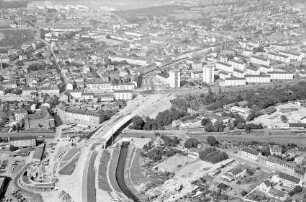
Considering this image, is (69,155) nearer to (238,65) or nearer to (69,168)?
(69,168)

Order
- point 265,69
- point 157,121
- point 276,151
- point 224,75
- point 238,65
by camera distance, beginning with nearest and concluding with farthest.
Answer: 1. point 276,151
2. point 157,121
3. point 224,75
4. point 265,69
5. point 238,65

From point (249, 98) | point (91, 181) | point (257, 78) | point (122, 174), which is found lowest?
point (122, 174)

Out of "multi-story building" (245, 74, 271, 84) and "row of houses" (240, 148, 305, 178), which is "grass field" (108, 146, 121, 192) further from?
"multi-story building" (245, 74, 271, 84)

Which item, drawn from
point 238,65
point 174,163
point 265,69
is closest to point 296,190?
point 174,163

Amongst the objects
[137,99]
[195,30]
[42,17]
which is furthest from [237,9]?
[137,99]

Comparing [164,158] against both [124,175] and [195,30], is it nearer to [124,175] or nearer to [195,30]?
[124,175]

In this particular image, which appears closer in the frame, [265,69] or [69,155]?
[69,155]

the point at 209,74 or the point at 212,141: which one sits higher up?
the point at 209,74
